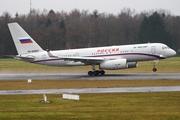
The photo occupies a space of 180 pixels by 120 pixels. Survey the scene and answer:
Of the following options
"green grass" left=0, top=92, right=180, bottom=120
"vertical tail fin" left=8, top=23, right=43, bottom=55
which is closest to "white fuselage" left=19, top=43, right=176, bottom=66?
"vertical tail fin" left=8, top=23, right=43, bottom=55

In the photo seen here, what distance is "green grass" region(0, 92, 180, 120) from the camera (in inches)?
811

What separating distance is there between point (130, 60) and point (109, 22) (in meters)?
84.0

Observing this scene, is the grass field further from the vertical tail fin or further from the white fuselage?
the vertical tail fin

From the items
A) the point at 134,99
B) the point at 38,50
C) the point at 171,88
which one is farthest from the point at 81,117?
the point at 38,50

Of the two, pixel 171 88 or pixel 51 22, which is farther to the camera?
pixel 51 22

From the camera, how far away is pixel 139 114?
68.4 feet

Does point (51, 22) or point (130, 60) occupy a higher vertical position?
point (51, 22)

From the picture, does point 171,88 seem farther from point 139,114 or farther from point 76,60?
point 76,60

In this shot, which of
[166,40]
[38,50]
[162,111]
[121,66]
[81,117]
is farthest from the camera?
[166,40]

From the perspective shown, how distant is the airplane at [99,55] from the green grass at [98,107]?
19.0 m

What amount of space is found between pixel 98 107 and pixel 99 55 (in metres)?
26.6

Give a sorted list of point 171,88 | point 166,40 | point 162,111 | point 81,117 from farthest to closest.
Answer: point 166,40 < point 171,88 < point 162,111 < point 81,117

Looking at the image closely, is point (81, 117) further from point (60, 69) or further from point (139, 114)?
point (60, 69)

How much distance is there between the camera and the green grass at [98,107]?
2059 centimetres
